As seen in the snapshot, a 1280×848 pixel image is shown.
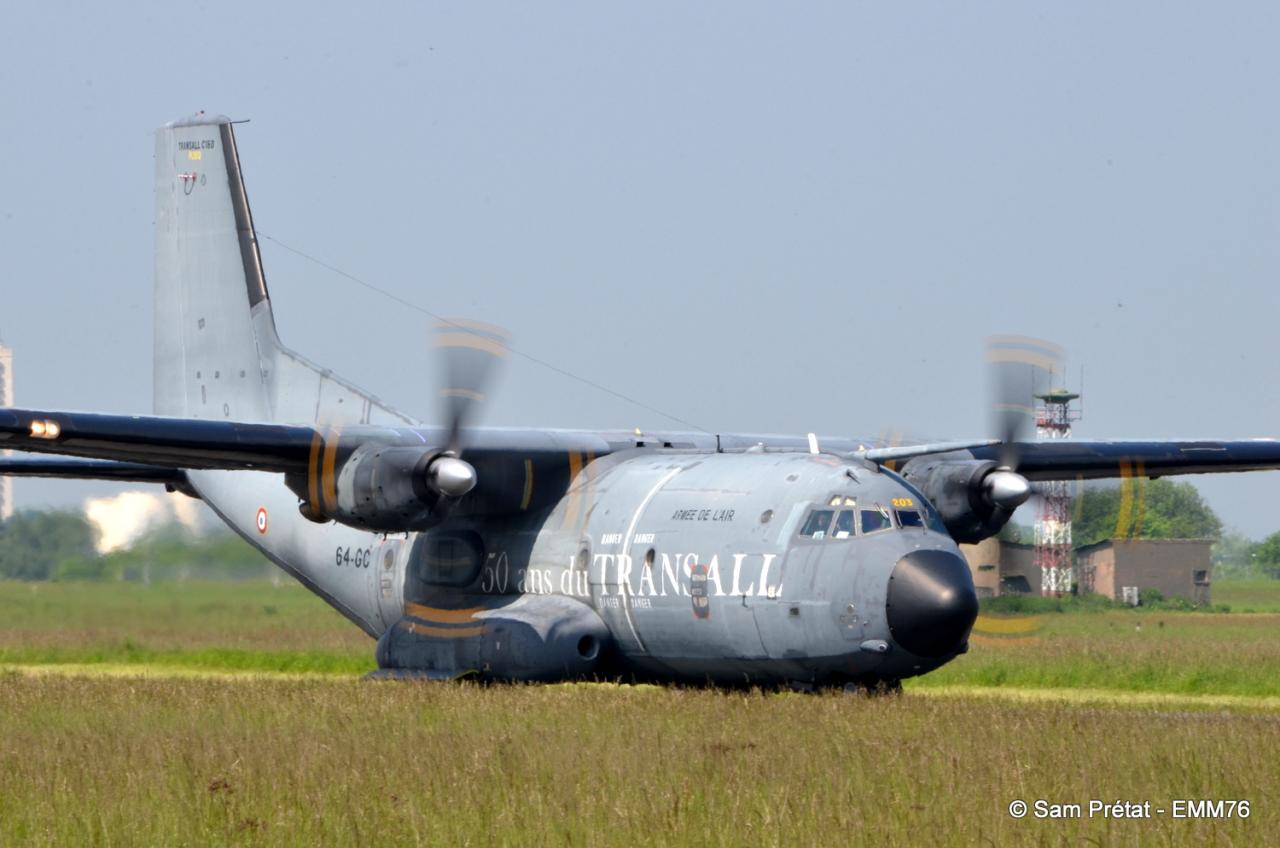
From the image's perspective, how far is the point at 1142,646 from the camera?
3194 centimetres

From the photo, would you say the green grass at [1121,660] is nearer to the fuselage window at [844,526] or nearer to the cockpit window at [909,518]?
the cockpit window at [909,518]

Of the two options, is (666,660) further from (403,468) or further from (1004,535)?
(1004,535)

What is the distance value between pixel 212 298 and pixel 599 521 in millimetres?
8927

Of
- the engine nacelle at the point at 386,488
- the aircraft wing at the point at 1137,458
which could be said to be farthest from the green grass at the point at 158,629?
the aircraft wing at the point at 1137,458

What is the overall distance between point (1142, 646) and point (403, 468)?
17.1m

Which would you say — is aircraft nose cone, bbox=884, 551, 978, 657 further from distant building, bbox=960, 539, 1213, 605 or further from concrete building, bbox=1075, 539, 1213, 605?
concrete building, bbox=1075, 539, 1213, 605

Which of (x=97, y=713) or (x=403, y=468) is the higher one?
(x=403, y=468)

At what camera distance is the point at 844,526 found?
1753cm

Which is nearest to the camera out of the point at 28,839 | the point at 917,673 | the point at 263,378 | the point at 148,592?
the point at 28,839

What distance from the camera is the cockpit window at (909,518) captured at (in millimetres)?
17547

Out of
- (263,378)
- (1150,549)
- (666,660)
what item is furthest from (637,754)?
(1150,549)

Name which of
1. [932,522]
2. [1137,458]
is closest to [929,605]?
[932,522]

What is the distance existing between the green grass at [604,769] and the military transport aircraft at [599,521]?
2.34 feet

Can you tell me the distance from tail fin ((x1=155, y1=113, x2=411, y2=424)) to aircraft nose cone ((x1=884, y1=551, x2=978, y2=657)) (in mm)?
10469
